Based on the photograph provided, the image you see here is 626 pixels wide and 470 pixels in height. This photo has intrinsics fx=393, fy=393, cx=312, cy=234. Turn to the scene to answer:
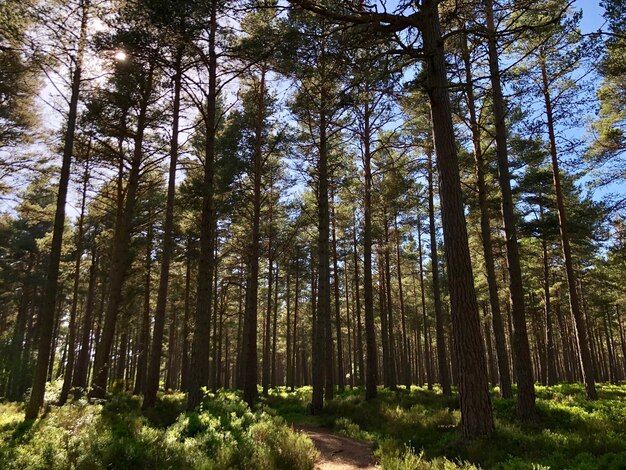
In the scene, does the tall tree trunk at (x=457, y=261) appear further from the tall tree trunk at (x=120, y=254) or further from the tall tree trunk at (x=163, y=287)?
the tall tree trunk at (x=120, y=254)

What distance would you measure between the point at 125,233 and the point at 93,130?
4018 mm

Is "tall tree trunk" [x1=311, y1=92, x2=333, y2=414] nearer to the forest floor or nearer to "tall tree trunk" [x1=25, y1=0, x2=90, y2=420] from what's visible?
the forest floor

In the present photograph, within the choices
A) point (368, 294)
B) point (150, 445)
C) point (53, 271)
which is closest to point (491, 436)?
point (150, 445)

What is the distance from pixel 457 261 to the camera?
6824mm

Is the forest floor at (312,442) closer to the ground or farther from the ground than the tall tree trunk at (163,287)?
→ closer to the ground

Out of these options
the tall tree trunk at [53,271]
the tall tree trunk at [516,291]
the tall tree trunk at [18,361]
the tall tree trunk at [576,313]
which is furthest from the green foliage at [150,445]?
the tall tree trunk at [18,361]

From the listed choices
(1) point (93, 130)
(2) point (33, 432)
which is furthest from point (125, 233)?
(2) point (33, 432)

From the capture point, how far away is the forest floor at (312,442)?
5738 millimetres

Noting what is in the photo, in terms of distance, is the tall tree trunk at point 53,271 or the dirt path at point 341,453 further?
the tall tree trunk at point 53,271

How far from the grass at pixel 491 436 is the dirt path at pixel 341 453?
355mm

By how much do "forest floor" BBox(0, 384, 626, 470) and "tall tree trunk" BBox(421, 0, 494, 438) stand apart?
520mm

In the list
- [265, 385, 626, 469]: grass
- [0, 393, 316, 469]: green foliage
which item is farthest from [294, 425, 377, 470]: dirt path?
[0, 393, 316, 469]: green foliage

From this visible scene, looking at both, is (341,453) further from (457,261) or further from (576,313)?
(576,313)

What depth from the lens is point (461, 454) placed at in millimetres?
6363
